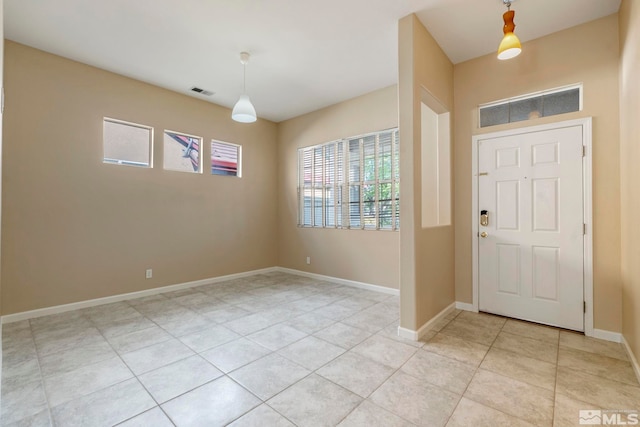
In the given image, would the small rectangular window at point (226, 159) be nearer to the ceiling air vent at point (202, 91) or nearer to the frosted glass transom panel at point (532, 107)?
the ceiling air vent at point (202, 91)

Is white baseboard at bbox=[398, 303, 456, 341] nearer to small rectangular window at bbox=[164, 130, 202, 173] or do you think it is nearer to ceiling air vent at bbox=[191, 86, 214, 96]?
small rectangular window at bbox=[164, 130, 202, 173]

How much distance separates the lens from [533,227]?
3.19 m

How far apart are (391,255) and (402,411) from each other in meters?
2.73

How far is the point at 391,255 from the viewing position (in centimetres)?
442

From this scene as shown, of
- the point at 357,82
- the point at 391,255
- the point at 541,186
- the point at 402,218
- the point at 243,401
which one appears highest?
the point at 357,82

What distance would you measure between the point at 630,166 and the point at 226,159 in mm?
5377

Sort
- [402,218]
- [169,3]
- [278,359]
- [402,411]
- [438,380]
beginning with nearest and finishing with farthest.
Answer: [402,411] < [438,380] < [278,359] < [169,3] < [402,218]

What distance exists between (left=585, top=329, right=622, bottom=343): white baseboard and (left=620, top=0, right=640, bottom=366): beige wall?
102 millimetres

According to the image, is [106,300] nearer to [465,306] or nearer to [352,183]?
[352,183]

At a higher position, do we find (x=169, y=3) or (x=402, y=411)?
(x=169, y=3)

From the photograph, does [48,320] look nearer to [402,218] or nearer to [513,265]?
[402,218]

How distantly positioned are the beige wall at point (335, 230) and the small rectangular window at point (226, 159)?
0.97 meters

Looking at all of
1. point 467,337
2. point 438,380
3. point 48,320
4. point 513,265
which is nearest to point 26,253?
point 48,320

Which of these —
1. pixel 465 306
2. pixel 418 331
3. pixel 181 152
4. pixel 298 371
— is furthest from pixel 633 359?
pixel 181 152
